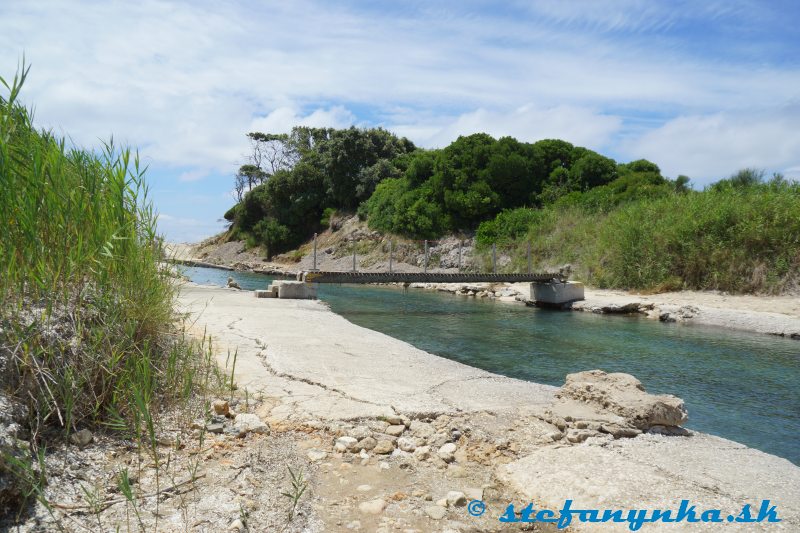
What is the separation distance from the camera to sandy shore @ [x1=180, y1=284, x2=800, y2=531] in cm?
334

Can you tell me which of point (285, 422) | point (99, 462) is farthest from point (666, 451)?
point (99, 462)

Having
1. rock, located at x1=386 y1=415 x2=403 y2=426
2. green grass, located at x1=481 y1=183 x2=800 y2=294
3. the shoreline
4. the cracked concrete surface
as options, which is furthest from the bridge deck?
rock, located at x1=386 y1=415 x2=403 y2=426

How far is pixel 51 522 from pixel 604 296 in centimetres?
1970

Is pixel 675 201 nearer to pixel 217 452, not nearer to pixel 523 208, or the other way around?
pixel 523 208

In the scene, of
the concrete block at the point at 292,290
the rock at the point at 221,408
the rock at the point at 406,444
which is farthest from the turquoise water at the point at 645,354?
the rock at the point at 221,408

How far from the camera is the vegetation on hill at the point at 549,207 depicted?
762 inches

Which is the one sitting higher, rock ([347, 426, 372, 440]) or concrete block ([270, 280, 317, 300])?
concrete block ([270, 280, 317, 300])

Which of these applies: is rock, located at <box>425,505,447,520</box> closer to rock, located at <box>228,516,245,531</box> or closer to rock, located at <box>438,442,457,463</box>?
rock, located at <box>438,442,457,463</box>

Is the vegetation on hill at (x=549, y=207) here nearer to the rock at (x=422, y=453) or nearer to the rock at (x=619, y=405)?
the rock at (x=619, y=405)

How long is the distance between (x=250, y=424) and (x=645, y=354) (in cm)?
894

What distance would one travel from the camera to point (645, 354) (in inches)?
433

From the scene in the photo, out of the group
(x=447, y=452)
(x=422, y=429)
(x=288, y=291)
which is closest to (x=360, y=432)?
(x=422, y=429)

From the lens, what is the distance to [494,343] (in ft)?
38.3

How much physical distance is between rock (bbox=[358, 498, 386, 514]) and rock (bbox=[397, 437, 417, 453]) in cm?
81
